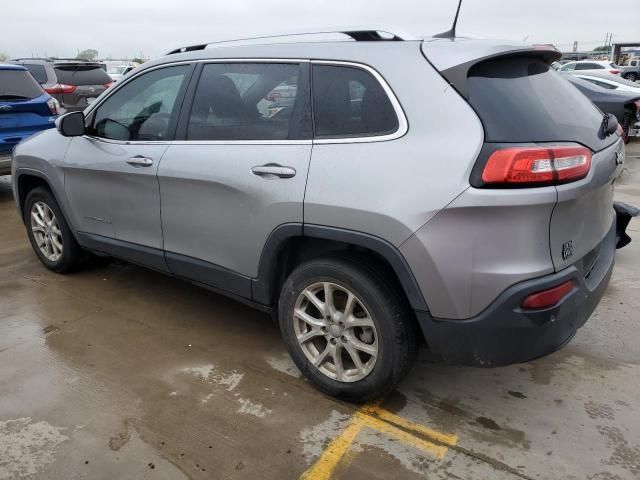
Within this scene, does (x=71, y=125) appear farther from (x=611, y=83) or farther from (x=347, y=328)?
(x=611, y=83)

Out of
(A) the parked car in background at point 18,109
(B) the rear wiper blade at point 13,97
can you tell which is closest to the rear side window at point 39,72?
(A) the parked car in background at point 18,109

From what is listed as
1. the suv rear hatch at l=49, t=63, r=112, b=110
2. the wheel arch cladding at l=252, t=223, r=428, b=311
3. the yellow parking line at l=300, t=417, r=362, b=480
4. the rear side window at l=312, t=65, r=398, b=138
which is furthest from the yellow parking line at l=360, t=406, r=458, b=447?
the suv rear hatch at l=49, t=63, r=112, b=110

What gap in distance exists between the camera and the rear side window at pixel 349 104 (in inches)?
96.4

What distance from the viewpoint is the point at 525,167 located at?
2107 mm

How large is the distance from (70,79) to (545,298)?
12.4 meters

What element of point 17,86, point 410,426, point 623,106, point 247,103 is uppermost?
point 247,103

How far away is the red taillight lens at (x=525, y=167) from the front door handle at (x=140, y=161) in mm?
2084

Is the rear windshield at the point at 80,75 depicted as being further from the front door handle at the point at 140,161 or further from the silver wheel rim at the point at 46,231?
the front door handle at the point at 140,161

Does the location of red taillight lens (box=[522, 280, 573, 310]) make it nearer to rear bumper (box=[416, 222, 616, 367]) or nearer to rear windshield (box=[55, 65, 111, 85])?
rear bumper (box=[416, 222, 616, 367])

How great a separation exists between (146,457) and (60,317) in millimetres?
1763

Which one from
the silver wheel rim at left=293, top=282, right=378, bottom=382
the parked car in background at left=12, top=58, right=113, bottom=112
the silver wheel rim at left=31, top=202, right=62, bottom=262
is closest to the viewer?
the silver wheel rim at left=293, top=282, right=378, bottom=382

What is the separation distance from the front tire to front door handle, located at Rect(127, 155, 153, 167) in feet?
3.97

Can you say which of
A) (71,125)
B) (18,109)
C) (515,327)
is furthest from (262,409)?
(18,109)

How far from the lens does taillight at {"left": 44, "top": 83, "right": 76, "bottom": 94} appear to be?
1152 centimetres
